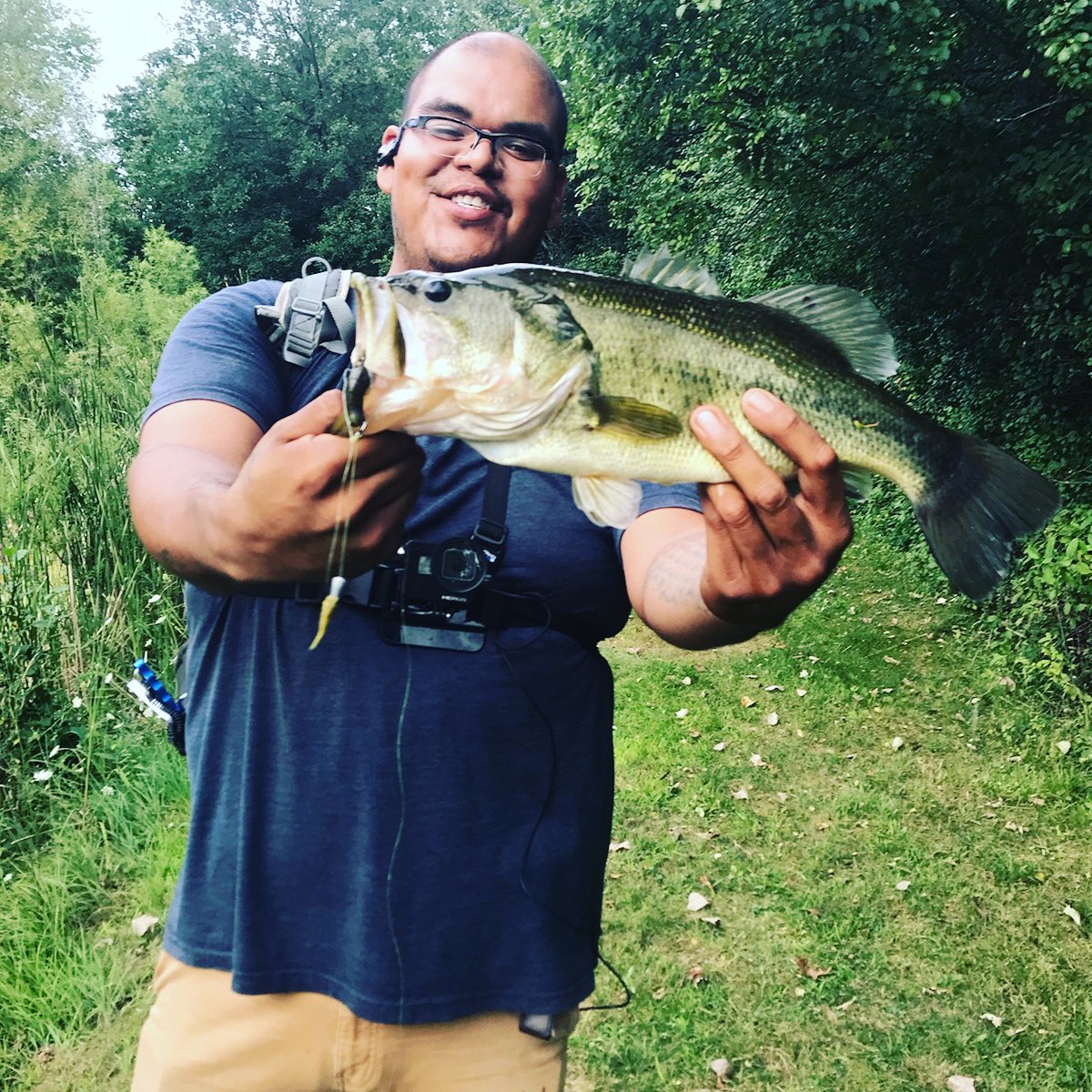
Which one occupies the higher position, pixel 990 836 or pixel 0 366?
pixel 0 366

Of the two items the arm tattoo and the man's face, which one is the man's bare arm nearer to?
the arm tattoo

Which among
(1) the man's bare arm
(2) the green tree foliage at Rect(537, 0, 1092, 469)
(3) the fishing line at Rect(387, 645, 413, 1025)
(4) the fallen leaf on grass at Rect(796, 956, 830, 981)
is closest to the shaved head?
(1) the man's bare arm

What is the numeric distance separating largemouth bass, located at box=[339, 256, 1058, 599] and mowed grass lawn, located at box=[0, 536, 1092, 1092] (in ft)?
9.93

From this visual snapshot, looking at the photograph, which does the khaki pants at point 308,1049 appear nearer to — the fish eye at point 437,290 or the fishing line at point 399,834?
the fishing line at point 399,834

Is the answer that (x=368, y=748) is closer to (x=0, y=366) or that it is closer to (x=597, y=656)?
(x=597, y=656)

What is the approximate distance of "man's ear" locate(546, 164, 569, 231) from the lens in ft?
7.78

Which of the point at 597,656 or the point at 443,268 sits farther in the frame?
the point at 443,268

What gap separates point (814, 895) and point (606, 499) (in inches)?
154

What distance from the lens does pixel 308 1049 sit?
174cm

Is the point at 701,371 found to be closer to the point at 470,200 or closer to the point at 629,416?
the point at 629,416

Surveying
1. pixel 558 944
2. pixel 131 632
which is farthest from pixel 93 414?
pixel 558 944

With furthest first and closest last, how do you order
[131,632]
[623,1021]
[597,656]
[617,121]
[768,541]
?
[617,121] < [131,632] < [623,1021] < [597,656] < [768,541]

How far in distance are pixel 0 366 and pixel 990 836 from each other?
31.9ft

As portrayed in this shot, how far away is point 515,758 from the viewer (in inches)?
70.4
